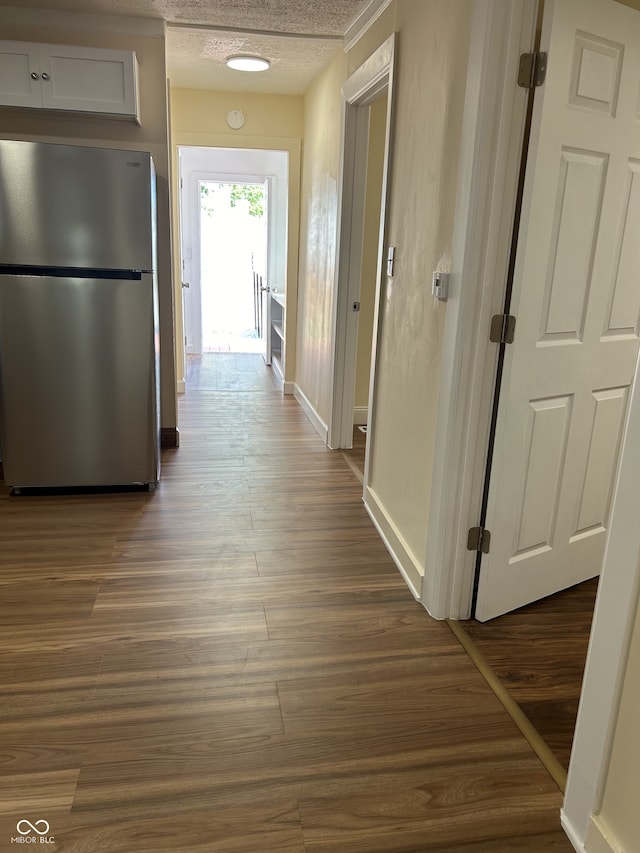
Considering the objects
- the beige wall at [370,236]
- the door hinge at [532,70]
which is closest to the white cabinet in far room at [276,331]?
the beige wall at [370,236]

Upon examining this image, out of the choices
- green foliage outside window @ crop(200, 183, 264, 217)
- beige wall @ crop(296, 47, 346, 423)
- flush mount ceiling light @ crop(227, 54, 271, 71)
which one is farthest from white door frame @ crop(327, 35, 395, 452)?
green foliage outside window @ crop(200, 183, 264, 217)

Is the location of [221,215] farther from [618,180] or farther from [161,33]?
[618,180]

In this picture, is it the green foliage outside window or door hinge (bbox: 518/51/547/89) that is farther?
the green foliage outside window

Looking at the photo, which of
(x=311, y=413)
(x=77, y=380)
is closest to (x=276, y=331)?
(x=311, y=413)

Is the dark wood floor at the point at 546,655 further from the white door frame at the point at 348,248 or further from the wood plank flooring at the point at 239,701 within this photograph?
the white door frame at the point at 348,248

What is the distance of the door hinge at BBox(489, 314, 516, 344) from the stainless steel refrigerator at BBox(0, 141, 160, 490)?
1826mm

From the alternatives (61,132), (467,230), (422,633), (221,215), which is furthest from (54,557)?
(221,215)

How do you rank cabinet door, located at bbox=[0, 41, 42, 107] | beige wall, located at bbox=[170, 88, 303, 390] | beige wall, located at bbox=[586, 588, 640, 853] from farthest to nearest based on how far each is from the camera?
beige wall, located at bbox=[170, 88, 303, 390] → cabinet door, located at bbox=[0, 41, 42, 107] → beige wall, located at bbox=[586, 588, 640, 853]

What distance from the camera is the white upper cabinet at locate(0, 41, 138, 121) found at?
3.21m

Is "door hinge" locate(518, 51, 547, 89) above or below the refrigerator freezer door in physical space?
above

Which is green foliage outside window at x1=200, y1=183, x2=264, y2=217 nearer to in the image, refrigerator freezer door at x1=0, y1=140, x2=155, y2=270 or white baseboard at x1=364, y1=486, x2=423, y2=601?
refrigerator freezer door at x1=0, y1=140, x2=155, y2=270

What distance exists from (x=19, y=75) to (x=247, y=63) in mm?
1491

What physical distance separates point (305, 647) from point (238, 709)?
355mm

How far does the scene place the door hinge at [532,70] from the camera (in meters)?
1.83
